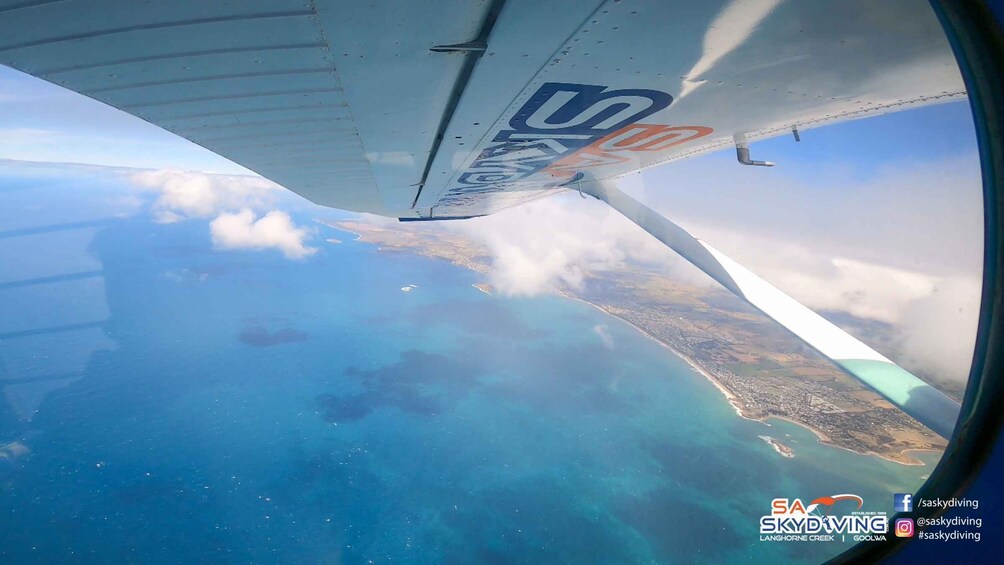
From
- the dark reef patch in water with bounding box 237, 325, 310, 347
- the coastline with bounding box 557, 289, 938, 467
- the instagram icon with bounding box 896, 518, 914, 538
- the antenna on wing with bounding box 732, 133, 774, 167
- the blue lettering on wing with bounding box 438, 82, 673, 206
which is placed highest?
the blue lettering on wing with bounding box 438, 82, 673, 206

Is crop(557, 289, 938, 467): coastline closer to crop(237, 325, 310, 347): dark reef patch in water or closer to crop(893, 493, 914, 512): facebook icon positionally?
crop(893, 493, 914, 512): facebook icon

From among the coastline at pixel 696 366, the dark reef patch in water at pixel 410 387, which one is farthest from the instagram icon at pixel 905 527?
the coastline at pixel 696 366

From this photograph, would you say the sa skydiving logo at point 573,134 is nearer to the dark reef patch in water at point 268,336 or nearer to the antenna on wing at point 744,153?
the antenna on wing at point 744,153

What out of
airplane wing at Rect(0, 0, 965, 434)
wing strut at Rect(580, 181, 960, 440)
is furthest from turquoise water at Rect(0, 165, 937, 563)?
airplane wing at Rect(0, 0, 965, 434)

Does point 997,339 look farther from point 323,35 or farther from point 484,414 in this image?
point 484,414

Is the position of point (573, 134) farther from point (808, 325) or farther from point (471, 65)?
point (808, 325)

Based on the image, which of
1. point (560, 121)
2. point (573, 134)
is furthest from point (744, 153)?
point (560, 121)

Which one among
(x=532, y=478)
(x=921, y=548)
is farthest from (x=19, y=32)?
(x=532, y=478)
